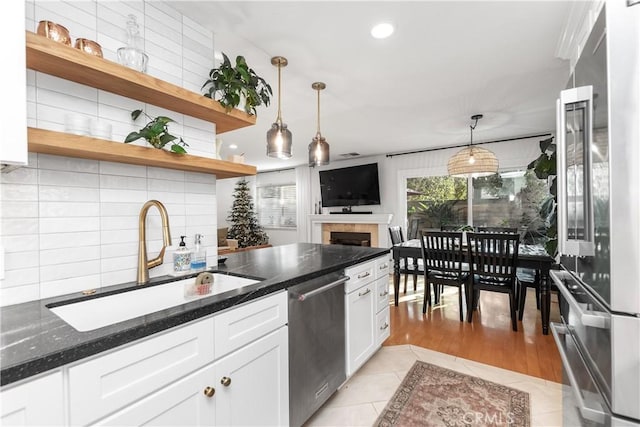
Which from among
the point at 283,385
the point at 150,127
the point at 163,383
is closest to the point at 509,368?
the point at 283,385

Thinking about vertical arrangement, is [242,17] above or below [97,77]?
above

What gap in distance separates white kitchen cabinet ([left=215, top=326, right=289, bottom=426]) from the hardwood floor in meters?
1.56

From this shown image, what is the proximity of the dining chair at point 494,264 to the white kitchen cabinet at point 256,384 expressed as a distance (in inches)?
93.8

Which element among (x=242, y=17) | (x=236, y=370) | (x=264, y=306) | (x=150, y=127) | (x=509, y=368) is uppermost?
(x=242, y=17)

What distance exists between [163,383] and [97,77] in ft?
4.17

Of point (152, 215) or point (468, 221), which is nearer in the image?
point (152, 215)

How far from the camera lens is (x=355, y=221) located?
599cm

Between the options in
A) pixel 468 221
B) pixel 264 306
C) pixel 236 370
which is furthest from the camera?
pixel 468 221

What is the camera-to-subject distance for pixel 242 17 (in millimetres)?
1790

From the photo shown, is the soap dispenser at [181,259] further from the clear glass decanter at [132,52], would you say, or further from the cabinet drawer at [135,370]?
the clear glass decanter at [132,52]

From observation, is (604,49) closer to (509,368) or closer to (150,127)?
(150,127)

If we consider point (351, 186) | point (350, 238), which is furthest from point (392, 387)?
point (351, 186)

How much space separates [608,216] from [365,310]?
5.34ft

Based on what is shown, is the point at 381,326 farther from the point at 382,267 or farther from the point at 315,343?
the point at 315,343
